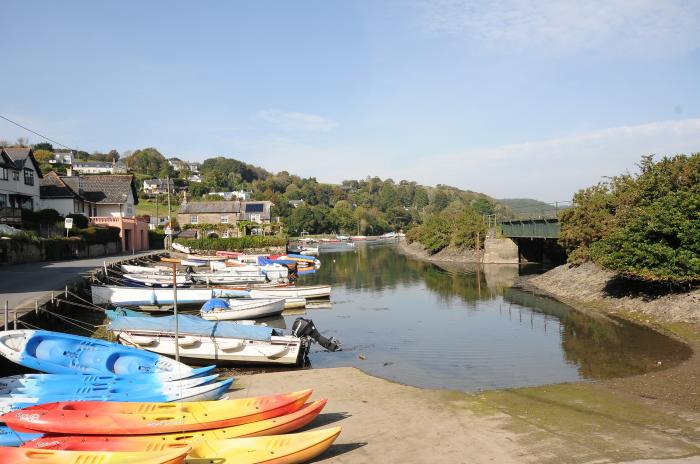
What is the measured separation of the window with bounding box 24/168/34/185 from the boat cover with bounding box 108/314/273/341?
40538mm

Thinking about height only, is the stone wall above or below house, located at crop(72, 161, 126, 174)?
below

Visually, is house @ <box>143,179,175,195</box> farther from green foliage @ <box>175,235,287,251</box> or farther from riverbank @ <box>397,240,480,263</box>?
riverbank @ <box>397,240,480,263</box>

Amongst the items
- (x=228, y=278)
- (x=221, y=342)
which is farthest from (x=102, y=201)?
(x=221, y=342)

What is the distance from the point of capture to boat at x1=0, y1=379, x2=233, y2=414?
13.1 m

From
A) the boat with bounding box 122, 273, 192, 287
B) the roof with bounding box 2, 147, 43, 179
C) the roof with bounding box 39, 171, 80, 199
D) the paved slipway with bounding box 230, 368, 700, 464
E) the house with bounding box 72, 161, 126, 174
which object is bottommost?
the paved slipway with bounding box 230, 368, 700, 464

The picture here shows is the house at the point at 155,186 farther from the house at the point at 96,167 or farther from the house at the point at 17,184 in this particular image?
the house at the point at 17,184

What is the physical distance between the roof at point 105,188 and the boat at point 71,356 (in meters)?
54.8

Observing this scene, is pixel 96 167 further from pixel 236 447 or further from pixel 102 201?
pixel 236 447

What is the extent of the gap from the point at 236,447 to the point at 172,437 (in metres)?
1.57

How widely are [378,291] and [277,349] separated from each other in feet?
81.2

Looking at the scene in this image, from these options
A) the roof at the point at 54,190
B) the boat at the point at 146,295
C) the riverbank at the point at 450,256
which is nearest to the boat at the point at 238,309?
the boat at the point at 146,295

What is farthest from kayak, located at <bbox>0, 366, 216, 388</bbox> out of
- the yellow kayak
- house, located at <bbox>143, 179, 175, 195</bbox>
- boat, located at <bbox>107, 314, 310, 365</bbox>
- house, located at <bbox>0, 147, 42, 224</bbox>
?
house, located at <bbox>143, 179, 175, 195</bbox>

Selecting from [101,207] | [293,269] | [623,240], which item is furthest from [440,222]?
[623,240]

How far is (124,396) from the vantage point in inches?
525
